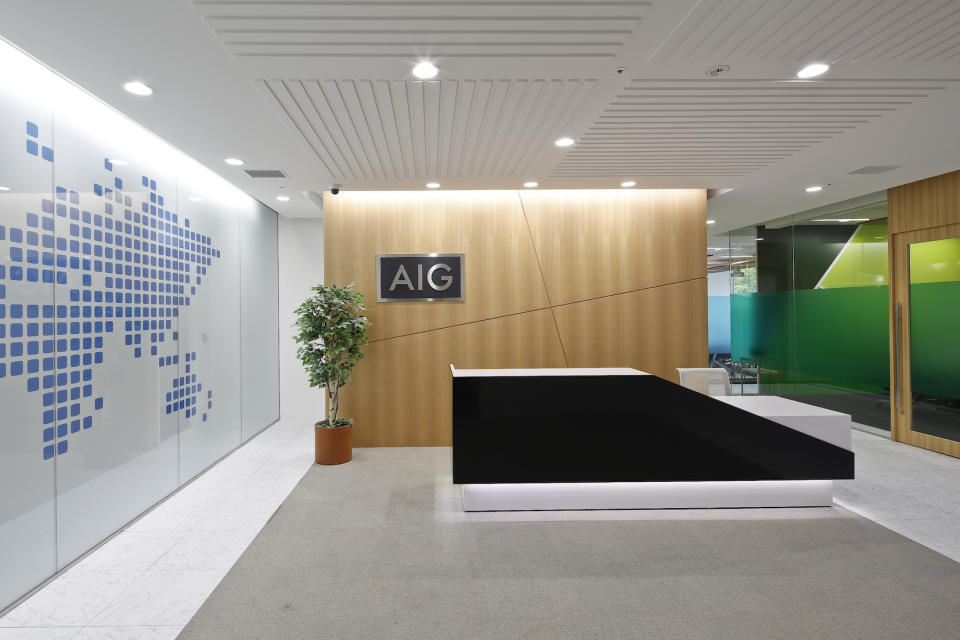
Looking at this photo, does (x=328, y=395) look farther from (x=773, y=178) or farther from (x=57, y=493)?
(x=773, y=178)

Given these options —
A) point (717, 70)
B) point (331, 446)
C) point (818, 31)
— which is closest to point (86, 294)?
point (331, 446)

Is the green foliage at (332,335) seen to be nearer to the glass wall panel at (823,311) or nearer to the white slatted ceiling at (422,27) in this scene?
the white slatted ceiling at (422,27)

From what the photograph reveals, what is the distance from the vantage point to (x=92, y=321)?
3.24 meters

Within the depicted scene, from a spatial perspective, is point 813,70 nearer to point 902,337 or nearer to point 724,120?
point 724,120

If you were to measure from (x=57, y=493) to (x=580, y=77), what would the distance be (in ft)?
14.2

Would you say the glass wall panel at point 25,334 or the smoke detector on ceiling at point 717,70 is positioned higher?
the smoke detector on ceiling at point 717,70

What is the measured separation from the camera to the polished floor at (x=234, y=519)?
253 centimetres

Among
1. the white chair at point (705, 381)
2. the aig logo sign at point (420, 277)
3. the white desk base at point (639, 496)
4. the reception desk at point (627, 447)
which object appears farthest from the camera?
the aig logo sign at point (420, 277)

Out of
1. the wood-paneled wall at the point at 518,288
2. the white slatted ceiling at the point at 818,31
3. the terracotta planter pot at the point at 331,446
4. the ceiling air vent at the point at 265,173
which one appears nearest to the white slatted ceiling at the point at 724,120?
the white slatted ceiling at the point at 818,31

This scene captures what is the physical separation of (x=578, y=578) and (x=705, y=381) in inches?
122

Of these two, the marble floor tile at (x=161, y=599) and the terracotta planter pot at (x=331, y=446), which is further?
the terracotta planter pot at (x=331, y=446)

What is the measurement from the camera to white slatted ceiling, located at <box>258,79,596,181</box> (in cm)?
302

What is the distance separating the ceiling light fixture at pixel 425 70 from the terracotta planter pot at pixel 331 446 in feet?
12.4

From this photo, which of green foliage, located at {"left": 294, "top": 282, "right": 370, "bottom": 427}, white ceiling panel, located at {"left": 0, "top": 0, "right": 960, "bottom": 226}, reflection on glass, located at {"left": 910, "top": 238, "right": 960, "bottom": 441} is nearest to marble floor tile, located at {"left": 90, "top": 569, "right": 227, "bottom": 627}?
green foliage, located at {"left": 294, "top": 282, "right": 370, "bottom": 427}
